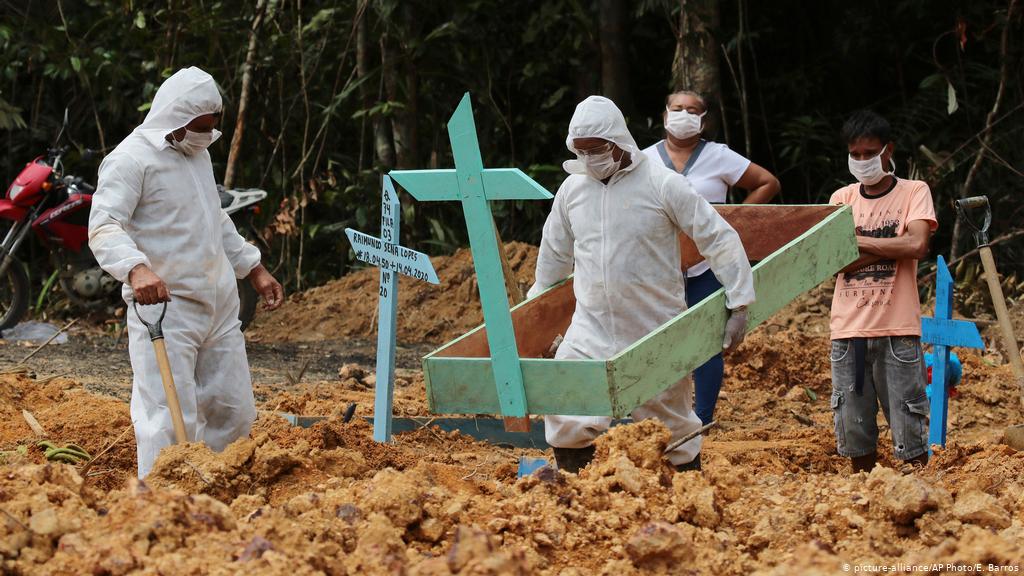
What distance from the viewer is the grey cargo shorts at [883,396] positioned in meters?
5.28

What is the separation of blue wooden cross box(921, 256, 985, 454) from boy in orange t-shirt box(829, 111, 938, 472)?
0.61 feet

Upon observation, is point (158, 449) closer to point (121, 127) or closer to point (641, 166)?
point (641, 166)

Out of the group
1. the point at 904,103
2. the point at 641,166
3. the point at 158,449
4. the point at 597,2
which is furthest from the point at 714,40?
the point at 158,449

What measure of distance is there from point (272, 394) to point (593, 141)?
3.40m

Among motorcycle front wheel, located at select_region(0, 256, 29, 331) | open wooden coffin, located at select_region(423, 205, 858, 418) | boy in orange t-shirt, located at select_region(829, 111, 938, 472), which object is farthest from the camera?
motorcycle front wheel, located at select_region(0, 256, 29, 331)

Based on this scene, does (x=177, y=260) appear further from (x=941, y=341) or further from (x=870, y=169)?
(x=941, y=341)

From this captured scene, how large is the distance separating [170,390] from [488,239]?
49.0 inches

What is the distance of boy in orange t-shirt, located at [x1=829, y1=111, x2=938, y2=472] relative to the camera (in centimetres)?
527

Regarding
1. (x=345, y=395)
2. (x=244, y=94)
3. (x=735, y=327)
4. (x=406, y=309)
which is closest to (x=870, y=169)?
(x=735, y=327)

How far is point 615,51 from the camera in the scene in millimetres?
11258

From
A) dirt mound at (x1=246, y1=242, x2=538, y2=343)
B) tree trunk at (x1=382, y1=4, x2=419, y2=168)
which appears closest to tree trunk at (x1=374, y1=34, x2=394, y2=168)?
tree trunk at (x1=382, y1=4, x2=419, y2=168)

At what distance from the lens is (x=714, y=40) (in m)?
9.73

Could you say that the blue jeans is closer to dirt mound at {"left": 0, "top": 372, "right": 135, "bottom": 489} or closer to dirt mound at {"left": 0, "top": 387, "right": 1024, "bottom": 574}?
dirt mound at {"left": 0, "top": 387, "right": 1024, "bottom": 574}

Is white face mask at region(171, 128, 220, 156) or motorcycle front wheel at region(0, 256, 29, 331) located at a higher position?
white face mask at region(171, 128, 220, 156)
